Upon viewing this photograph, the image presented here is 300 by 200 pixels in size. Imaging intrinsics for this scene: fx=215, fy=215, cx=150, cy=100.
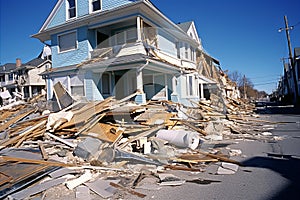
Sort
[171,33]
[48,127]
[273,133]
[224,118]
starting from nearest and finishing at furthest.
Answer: [48,127] → [273,133] → [224,118] → [171,33]

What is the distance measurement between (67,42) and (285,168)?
1434cm

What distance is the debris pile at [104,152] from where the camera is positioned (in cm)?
453

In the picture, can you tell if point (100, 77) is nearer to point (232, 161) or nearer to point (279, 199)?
point (232, 161)

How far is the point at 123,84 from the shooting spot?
1481 centimetres

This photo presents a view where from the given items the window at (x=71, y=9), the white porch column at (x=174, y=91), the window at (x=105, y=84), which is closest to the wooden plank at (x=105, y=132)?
the window at (x=105, y=84)

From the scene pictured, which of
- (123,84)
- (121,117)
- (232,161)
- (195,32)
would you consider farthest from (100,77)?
(195,32)

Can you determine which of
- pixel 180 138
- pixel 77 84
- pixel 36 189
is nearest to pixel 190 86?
pixel 77 84

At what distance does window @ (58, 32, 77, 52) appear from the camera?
14.5 m

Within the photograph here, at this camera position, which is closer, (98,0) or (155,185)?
(155,185)

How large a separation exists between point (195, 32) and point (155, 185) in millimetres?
19971

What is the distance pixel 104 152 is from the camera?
607cm

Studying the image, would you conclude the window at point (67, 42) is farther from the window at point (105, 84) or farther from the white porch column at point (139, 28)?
the white porch column at point (139, 28)

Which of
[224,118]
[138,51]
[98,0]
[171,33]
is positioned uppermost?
[98,0]

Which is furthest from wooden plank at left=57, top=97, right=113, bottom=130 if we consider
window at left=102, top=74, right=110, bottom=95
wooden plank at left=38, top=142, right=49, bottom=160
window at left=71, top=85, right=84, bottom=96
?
window at left=71, top=85, right=84, bottom=96
